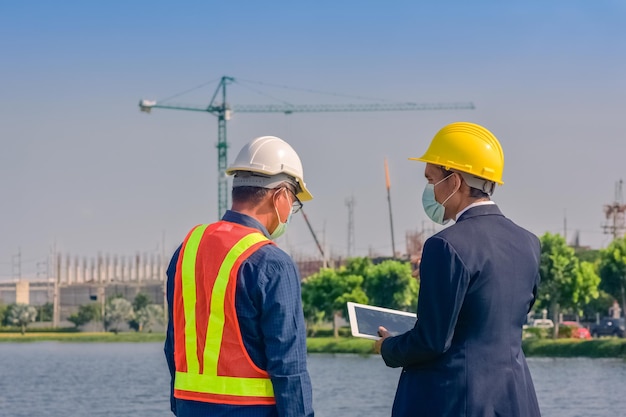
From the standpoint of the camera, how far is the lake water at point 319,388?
34.5 m

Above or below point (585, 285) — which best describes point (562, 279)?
above

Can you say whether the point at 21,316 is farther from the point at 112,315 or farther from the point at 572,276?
the point at 572,276

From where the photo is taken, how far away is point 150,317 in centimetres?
12550

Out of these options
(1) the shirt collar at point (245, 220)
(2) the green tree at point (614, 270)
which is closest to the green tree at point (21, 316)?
(2) the green tree at point (614, 270)

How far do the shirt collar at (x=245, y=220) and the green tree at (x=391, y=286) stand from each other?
252 feet

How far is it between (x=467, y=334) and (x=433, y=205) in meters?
0.70

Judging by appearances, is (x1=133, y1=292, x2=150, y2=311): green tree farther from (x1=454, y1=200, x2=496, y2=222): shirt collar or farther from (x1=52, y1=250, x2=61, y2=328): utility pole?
(x1=454, y1=200, x2=496, y2=222): shirt collar

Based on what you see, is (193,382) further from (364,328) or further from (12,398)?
(12,398)

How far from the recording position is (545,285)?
6469 cm

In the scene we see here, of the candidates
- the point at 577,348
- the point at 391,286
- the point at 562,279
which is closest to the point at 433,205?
the point at 577,348

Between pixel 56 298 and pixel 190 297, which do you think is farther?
pixel 56 298

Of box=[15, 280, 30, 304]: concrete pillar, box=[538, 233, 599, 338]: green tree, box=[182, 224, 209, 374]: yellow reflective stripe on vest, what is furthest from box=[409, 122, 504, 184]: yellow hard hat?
box=[15, 280, 30, 304]: concrete pillar

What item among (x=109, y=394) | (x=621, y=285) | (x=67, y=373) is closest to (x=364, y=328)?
Answer: (x=109, y=394)

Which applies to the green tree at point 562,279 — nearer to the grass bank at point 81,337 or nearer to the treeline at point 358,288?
the treeline at point 358,288
